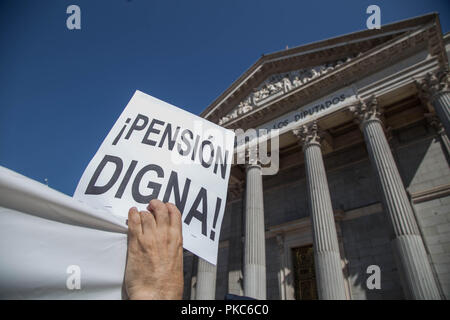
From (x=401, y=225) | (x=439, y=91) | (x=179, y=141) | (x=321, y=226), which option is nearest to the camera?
(x=179, y=141)

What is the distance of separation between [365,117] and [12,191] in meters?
14.4

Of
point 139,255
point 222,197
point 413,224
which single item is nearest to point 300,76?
point 413,224

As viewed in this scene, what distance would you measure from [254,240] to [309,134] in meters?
6.55

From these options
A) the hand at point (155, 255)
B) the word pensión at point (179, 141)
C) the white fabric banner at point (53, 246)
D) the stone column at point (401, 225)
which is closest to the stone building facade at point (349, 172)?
the stone column at point (401, 225)

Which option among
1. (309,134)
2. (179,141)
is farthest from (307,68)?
(179,141)

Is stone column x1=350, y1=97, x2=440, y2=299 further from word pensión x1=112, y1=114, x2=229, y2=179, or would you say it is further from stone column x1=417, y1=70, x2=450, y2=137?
word pensión x1=112, y1=114, x2=229, y2=179

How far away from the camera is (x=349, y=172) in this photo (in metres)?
16.5

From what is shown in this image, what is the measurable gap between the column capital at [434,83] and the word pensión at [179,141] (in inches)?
501

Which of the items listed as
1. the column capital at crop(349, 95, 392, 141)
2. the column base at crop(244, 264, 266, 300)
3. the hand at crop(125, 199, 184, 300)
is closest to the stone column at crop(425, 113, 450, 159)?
the column capital at crop(349, 95, 392, 141)

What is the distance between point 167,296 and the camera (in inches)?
57.8

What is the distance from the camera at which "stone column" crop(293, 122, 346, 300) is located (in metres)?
10.3

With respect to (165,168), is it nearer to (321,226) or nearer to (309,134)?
(321,226)
